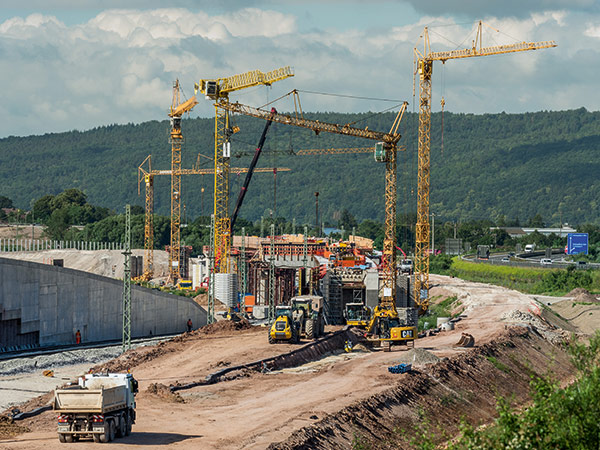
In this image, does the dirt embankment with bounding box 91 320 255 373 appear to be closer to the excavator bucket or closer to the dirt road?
the dirt road

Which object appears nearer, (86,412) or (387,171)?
(86,412)

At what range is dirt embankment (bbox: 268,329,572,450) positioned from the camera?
3856 cm

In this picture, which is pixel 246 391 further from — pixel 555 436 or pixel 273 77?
pixel 273 77

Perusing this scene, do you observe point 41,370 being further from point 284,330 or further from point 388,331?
point 388,331

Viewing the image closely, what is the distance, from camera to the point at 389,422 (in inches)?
1751

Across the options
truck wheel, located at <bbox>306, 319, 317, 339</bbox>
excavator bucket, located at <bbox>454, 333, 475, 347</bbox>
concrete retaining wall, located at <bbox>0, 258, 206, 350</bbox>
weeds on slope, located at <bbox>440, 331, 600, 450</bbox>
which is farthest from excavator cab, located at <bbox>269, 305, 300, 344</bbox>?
weeds on slope, located at <bbox>440, 331, 600, 450</bbox>

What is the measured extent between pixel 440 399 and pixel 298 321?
709 inches

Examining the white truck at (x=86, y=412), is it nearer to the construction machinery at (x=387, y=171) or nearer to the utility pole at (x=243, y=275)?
the construction machinery at (x=387, y=171)

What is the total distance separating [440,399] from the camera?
5144 centimetres

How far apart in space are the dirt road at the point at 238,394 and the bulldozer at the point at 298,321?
954mm

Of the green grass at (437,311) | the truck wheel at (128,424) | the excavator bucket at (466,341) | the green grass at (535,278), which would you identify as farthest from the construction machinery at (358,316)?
the green grass at (535,278)

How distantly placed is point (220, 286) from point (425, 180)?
2557cm

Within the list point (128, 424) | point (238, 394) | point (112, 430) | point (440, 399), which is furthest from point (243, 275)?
point (112, 430)

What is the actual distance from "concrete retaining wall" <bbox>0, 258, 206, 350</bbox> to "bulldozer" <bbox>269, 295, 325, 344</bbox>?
52.0 ft
